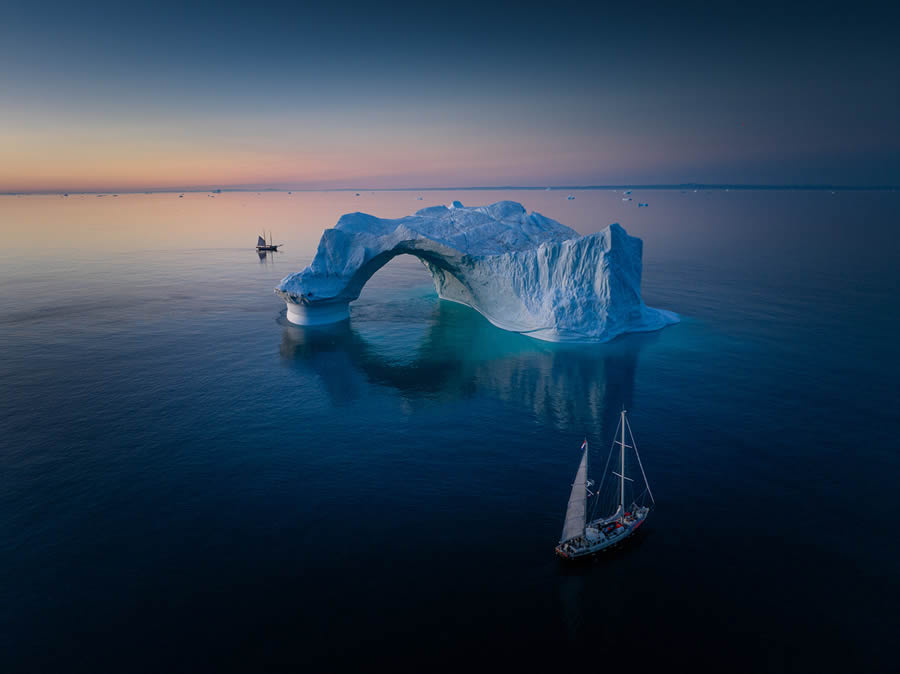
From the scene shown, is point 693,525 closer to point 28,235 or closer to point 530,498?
point 530,498

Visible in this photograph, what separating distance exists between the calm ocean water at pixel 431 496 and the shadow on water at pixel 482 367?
380mm

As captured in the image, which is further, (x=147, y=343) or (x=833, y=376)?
(x=147, y=343)

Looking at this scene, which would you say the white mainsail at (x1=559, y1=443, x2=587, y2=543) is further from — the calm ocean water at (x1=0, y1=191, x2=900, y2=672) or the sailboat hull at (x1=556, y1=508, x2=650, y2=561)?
the calm ocean water at (x1=0, y1=191, x2=900, y2=672)

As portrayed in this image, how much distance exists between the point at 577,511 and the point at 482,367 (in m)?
24.3

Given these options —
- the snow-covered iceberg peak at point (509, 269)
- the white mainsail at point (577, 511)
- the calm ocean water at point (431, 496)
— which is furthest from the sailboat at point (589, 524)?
the snow-covered iceberg peak at point (509, 269)

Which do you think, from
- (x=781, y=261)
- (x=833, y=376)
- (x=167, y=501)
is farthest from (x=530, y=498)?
(x=781, y=261)

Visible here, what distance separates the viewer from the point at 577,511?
Answer: 883 inches

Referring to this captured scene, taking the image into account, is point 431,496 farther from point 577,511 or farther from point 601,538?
point 601,538

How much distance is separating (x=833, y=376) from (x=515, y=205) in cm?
4256

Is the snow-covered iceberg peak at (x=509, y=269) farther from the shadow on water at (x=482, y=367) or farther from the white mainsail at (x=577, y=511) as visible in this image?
the white mainsail at (x=577, y=511)

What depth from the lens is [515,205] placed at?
66938mm

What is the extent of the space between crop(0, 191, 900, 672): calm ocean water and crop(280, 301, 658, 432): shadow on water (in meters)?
0.38

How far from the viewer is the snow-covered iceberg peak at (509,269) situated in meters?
52.2

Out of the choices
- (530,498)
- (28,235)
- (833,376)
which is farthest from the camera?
(28,235)
